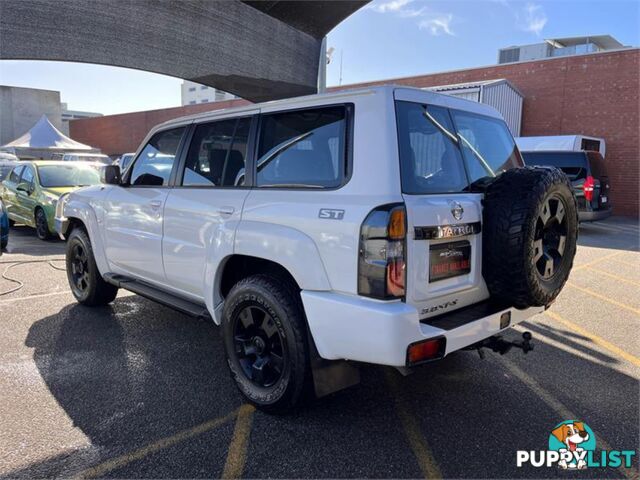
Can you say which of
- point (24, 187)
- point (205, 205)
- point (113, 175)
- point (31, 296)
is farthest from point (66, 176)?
point (205, 205)

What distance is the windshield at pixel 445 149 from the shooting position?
8.77 ft

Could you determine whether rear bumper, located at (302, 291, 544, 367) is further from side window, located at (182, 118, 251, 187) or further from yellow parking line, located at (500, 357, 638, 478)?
side window, located at (182, 118, 251, 187)

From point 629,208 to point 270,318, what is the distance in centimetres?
1762

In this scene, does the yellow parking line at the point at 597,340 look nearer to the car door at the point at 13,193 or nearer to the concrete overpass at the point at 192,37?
the concrete overpass at the point at 192,37

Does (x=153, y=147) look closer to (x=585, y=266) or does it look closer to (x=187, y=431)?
(x=187, y=431)

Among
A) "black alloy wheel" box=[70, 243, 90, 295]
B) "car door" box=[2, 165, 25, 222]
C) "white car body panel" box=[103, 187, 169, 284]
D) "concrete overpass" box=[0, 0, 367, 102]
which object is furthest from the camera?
"car door" box=[2, 165, 25, 222]

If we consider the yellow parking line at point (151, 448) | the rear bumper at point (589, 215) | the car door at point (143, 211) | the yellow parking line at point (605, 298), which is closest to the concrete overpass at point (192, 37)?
the car door at point (143, 211)

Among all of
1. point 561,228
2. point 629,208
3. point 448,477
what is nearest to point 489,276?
point 561,228

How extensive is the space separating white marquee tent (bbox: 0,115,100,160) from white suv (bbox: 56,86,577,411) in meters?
26.3

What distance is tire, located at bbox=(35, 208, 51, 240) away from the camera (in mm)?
9529

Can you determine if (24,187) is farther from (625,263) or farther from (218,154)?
(625,263)

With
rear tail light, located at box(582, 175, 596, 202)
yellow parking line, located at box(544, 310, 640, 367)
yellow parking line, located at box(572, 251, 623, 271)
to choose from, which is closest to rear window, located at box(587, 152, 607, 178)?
rear tail light, located at box(582, 175, 596, 202)

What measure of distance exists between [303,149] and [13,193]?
10.4 meters

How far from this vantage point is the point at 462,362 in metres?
3.97
